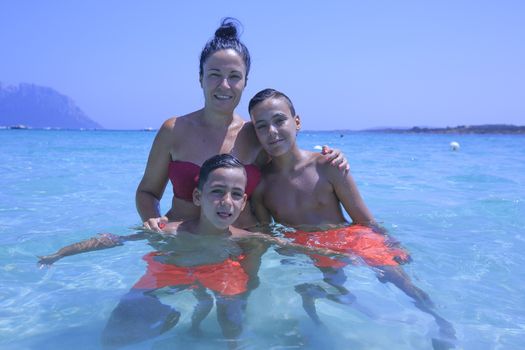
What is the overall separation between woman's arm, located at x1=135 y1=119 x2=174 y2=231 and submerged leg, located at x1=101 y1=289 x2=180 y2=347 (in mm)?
909

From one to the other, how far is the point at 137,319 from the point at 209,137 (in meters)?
1.51

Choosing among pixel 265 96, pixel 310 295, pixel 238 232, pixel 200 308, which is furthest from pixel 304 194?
pixel 200 308

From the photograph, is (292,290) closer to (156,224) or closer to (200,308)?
(200,308)

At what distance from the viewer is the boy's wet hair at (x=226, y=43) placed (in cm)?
341

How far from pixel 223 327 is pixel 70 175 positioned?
9.33 metres

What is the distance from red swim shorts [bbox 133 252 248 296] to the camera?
273 centimetres

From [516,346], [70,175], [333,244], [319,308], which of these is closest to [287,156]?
[333,244]

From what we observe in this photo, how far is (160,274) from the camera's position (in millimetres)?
2875

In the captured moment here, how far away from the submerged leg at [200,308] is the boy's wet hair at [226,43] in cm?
161

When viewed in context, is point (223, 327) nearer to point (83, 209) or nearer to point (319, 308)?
point (319, 308)

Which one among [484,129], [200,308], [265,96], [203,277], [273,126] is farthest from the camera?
[484,129]

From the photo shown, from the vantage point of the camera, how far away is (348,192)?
3766 millimetres

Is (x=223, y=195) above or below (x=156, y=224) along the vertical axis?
above

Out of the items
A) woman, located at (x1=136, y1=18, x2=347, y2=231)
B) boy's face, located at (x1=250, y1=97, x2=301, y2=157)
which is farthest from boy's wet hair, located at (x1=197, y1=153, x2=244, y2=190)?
boy's face, located at (x1=250, y1=97, x2=301, y2=157)
